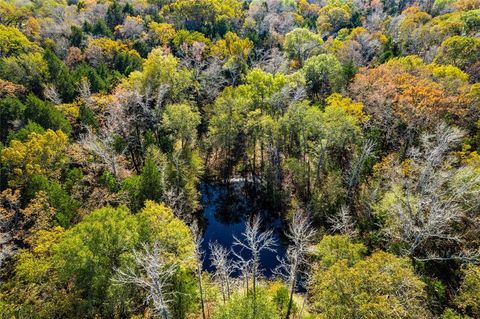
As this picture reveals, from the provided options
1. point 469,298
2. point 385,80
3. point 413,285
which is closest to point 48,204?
point 413,285

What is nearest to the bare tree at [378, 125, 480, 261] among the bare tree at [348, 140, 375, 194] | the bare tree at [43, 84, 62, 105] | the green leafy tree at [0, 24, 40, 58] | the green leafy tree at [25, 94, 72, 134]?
the bare tree at [348, 140, 375, 194]

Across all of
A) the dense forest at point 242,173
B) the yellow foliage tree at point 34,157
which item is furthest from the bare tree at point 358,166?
the yellow foliage tree at point 34,157

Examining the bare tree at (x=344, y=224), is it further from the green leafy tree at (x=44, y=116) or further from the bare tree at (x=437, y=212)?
the green leafy tree at (x=44, y=116)

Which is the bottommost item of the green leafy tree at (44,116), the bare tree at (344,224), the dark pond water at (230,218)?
the dark pond water at (230,218)

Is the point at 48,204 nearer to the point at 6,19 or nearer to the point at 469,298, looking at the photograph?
the point at 469,298

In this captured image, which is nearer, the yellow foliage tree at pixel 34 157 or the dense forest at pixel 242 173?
the dense forest at pixel 242 173

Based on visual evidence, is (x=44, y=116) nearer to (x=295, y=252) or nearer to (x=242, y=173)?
(x=242, y=173)

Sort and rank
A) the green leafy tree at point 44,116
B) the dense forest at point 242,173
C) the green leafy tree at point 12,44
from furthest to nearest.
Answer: the green leafy tree at point 12,44 < the green leafy tree at point 44,116 < the dense forest at point 242,173
